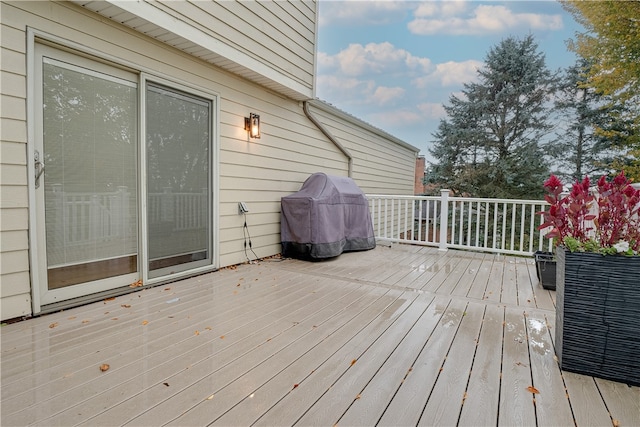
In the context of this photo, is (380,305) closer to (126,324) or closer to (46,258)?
(126,324)

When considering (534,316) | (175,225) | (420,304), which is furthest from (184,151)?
(534,316)

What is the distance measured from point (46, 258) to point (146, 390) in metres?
1.71

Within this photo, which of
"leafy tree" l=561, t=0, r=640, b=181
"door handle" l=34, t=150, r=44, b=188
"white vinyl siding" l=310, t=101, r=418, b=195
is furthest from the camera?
"white vinyl siding" l=310, t=101, r=418, b=195

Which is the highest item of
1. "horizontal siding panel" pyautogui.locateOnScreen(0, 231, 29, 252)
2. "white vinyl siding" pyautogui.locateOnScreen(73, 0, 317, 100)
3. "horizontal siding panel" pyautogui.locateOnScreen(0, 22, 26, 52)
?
"white vinyl siding" pyautogui.locateOnScreen(73, 0, 317, 100)

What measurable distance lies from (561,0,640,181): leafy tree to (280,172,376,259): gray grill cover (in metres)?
6.42

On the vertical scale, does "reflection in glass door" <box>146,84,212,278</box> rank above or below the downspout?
below

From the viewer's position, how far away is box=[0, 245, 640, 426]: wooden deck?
57.8 inches

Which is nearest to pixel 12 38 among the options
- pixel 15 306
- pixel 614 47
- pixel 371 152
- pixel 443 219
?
pixel 15 306

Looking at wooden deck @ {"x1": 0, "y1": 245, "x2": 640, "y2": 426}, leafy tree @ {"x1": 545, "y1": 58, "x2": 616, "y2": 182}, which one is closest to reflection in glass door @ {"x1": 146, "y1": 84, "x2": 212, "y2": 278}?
wooden deck @ {"x1": 0, "y1": 245, "x2": 640, "y2": 426}

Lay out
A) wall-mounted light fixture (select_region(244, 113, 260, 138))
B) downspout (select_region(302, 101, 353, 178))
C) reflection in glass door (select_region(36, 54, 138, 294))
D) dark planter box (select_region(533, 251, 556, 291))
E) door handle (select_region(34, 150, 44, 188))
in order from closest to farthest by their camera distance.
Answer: door handle (select_region(34, 150, 44, 188)) → reflection in glass door (select_region(36, 54, 138, 294)) → dark planter box (select_region(533, 251, 556, 291)) → wall-mounted light fixture (select_region(244, 113, 260, 138)) → downspout (select_region(302, 101, 353, 178))

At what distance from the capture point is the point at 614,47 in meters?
7.05

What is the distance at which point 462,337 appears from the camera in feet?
7.48

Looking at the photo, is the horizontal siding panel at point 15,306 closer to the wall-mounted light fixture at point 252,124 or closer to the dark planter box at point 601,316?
the wall-mounted light fixture at point 252,124

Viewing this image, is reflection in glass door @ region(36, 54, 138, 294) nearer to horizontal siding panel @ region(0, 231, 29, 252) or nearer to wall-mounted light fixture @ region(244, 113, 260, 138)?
horizontal siding panel @ region(0, 231, 29, 252)
